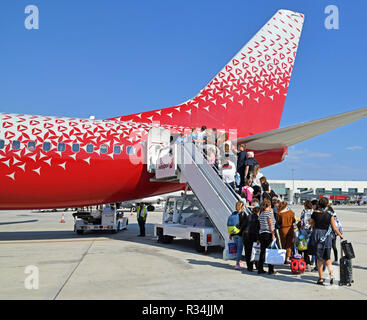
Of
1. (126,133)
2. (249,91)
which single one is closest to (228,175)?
(126,133)

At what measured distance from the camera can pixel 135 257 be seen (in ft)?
35.6

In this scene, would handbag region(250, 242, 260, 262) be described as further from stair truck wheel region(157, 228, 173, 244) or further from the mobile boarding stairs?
stair truck wheel region(157, 228, 173, 244)

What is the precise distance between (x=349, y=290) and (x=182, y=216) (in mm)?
7721

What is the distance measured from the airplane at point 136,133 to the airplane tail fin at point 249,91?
0.17 feet

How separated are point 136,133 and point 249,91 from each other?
6.72 metres

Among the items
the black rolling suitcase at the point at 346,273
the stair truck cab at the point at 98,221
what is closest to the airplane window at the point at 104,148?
the stair truck cab at the point at 98,221

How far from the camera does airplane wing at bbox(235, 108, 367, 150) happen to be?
445 inches

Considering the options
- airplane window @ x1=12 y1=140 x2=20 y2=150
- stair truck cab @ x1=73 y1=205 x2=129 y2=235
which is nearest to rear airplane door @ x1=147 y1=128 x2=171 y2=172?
stair truck cab @ x1=73 y1=205 x2=129 y2=235

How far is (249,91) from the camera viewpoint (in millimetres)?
17672

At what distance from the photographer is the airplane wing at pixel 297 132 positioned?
11.3m

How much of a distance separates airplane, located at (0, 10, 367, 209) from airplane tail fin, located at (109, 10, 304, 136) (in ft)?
0.17

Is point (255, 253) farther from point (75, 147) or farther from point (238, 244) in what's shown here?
point (75, 147)
